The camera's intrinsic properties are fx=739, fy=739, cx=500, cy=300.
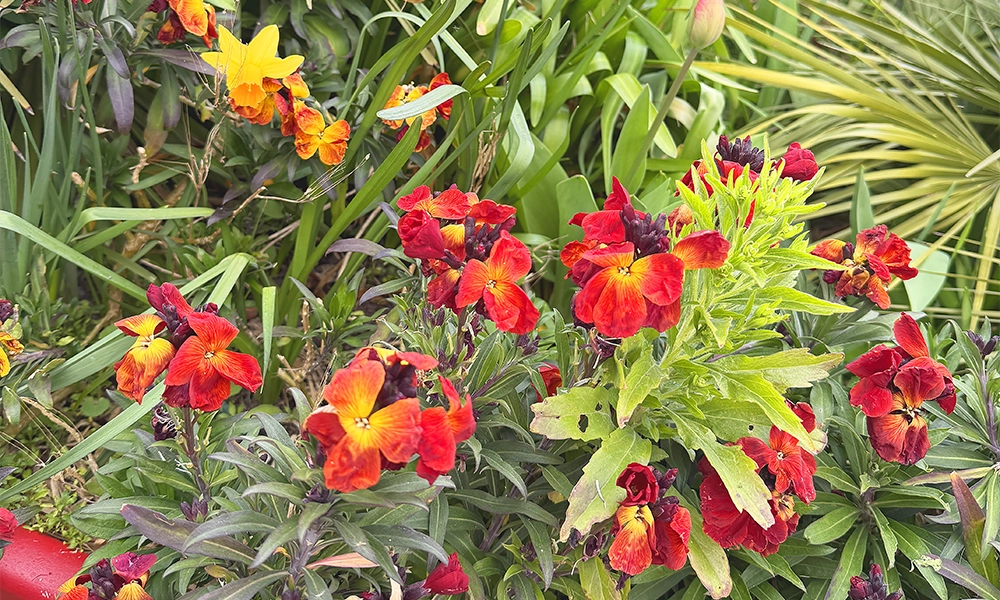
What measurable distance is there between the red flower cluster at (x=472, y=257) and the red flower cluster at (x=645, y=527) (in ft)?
0.68

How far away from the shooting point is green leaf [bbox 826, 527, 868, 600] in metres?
0.94

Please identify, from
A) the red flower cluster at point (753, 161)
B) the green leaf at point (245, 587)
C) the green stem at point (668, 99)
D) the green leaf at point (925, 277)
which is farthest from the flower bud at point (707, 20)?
the green leaf at point (245, 587)

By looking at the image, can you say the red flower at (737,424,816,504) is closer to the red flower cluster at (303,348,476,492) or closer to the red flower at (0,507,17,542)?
the red flower cluster at (303,348,476,492)

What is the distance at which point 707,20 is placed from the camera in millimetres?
1056

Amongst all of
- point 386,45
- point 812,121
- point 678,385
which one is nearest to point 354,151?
point 386,45

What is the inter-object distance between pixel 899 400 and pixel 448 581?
0.59 meters

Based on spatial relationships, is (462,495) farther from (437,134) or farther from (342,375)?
(437,134)

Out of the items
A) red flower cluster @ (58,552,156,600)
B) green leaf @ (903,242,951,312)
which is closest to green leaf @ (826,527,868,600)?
green leaf @ (903,242,951,312)

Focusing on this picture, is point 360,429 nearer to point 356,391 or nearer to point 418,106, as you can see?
point 356,391

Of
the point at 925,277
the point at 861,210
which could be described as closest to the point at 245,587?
the point at 861,210

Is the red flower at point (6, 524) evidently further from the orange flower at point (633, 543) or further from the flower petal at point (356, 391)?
the orange flower at point (633, 543)

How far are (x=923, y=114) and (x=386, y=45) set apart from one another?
4.71 ft

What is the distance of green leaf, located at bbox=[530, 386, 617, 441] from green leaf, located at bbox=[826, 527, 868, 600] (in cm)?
37

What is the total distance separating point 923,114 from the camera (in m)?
1.99
